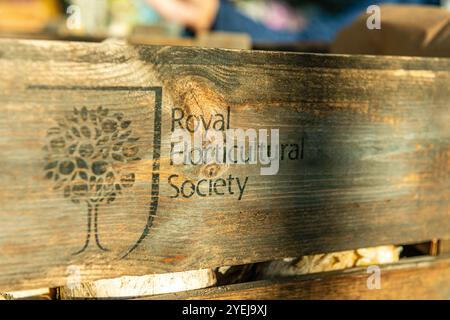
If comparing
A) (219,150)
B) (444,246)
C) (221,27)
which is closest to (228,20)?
(221,27)

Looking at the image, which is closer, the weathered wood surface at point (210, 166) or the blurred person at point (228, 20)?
the weathered wood surface at point (210, 166)

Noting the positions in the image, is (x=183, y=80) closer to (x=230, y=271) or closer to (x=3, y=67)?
(x=3, y=67)

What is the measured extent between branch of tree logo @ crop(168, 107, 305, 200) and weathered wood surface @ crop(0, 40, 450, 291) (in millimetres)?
12

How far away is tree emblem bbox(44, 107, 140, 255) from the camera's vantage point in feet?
2.82

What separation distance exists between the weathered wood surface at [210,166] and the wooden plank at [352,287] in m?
0.08

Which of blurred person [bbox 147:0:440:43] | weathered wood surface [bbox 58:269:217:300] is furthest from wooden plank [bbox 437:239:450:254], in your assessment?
blurred person [bbox 147:0:440:43]

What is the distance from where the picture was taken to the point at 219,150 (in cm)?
100

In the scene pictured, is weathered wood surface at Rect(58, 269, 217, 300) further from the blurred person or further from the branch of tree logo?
the blurred person

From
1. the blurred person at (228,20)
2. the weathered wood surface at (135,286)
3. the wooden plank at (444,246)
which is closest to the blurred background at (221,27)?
the blurred person at (228,20)

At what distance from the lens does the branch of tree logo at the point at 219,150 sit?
96 cm

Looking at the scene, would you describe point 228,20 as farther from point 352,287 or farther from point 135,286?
point 135,286

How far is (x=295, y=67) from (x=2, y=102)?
23.0 inches

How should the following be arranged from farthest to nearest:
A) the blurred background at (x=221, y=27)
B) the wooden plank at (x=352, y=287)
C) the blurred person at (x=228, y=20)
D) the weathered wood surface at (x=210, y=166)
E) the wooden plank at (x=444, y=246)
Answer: the blurred person at (x=228, y=20), the blurred background at (x=221, y=27), the wooden plank at (x=444, y=246), the wooden plank at (x=352, y=287), the weathered wood surface at (x=210, y=166)

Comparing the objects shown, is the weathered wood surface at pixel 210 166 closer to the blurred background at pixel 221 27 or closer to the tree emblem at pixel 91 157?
the tree emblem at pixel 91 157
